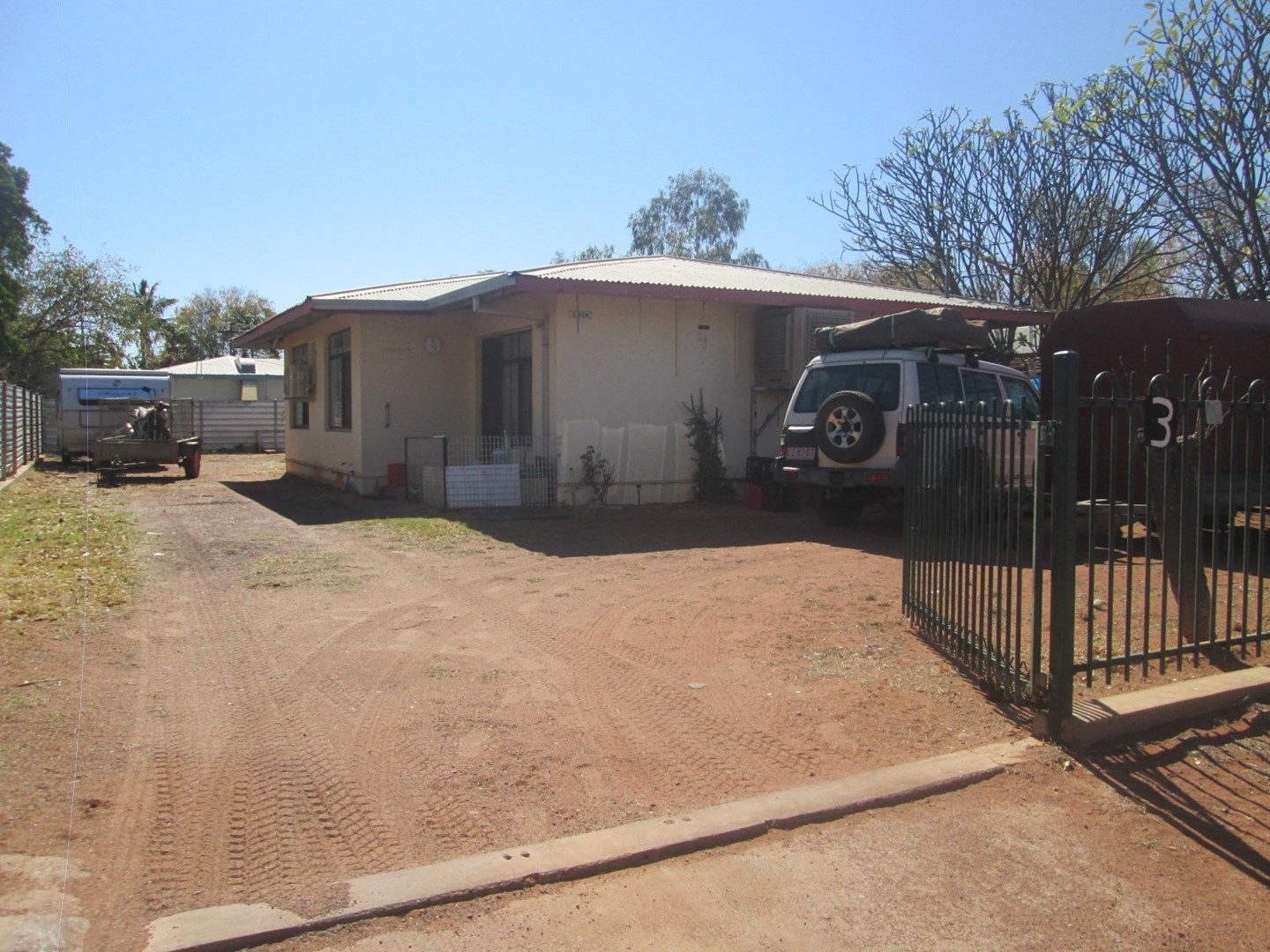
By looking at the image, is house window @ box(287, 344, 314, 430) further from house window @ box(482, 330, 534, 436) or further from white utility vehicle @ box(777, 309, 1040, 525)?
white utility vehicle @ box(777, 309, 1040, 525)

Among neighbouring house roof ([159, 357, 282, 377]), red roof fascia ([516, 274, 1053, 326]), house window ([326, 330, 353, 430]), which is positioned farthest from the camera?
neighbouring house roof ([159, 357, 282, 377])

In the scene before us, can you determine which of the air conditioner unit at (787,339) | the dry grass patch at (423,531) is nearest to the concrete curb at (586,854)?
the dry grass patch at (423,531)

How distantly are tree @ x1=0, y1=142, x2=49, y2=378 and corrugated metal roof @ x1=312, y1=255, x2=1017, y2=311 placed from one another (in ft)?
14.1

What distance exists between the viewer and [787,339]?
14992mm

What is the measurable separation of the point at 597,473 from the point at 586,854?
34.9ft

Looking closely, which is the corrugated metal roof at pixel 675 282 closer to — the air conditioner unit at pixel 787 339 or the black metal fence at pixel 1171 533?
the air conditioner unit at pixel 787 339

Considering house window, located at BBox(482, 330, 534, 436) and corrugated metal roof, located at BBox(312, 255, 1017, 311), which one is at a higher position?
corrugated metal roof, located at BBox(312, 255, 1017, 311)

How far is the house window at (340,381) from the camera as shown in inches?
689

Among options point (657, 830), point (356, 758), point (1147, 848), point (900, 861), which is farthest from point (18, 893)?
point (1147, 848)

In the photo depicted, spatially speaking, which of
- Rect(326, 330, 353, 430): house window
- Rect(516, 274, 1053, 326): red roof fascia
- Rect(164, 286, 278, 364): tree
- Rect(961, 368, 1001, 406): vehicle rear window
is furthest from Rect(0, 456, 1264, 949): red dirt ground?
Rect(164, 286, 278, 364): tree

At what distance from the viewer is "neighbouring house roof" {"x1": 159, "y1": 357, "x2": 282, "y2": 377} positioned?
3647 centimetres

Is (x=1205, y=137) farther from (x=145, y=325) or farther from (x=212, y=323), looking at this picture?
(x=212, y=323)

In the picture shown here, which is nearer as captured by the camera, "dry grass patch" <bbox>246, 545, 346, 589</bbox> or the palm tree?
"dry grass patch" <bbox>246, 545, 346, 589</bbox>

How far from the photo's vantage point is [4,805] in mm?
4000
